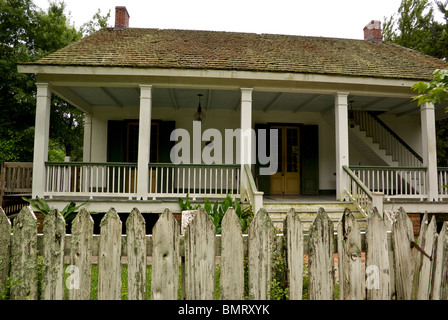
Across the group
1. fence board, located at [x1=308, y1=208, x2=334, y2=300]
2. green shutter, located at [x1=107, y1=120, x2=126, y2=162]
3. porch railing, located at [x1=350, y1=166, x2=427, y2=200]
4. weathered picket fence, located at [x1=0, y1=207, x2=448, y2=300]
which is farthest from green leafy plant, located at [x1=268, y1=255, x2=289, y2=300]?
green shutter, located at [x1=107, y1=120, x2=126, y2=162]

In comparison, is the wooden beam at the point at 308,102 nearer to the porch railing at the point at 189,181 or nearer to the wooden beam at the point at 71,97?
the porch railing at the point at 189,181

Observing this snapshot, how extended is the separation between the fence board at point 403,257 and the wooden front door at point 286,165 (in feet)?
31.1

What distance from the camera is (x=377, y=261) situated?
86.7 inches

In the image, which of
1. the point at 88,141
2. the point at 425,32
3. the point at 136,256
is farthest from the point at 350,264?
the point at 425,32

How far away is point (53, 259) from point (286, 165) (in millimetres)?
10431

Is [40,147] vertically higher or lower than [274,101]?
lower

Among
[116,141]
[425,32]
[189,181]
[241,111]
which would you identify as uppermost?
[425,32]

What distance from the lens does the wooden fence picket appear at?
2068 millimetres

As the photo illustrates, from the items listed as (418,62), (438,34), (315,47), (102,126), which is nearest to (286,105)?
(315,47)

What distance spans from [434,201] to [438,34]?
14.7 meters

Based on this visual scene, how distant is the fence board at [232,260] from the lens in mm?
2096

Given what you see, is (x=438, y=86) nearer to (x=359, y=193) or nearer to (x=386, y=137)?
(x=359, y=193)
